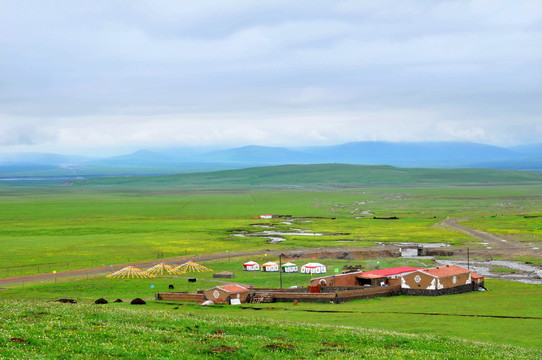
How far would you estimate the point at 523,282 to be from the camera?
6906 centimetres

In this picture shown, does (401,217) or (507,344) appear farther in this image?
(401,217)

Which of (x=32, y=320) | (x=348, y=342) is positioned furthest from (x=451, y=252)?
(x=32, y=320)

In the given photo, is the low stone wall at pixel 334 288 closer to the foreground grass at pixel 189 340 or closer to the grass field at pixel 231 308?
the grass field at pixel 231 308

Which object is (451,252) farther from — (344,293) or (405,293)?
(344,293)

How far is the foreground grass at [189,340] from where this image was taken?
22.6 m

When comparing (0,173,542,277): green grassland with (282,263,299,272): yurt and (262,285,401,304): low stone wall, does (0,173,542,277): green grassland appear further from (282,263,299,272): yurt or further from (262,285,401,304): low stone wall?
(262,285,401,304): low stone wall

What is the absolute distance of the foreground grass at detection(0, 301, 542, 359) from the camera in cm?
2256

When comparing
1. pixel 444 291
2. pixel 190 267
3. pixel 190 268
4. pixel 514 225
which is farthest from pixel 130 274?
pixel 514 225

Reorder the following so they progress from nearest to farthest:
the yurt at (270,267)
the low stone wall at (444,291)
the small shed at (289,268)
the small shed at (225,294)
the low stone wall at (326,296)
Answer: the low stone wall at (326,296) → the small shed at (225,294) → the low stone wall at (444,291) → the yurt at (270,267) → the small shed at (289,268)

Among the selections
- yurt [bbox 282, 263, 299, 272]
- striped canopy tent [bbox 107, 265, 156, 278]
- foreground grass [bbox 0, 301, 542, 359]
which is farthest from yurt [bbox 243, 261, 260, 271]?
foreground grass [bbox 0, 301, 542, 359]

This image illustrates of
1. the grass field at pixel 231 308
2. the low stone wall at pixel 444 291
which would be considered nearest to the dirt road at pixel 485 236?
the grass field at pixel 231 308

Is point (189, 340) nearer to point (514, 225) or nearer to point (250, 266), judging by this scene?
point (250, 266)

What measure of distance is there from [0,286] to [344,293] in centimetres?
3829

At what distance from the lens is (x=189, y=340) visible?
2645cm
